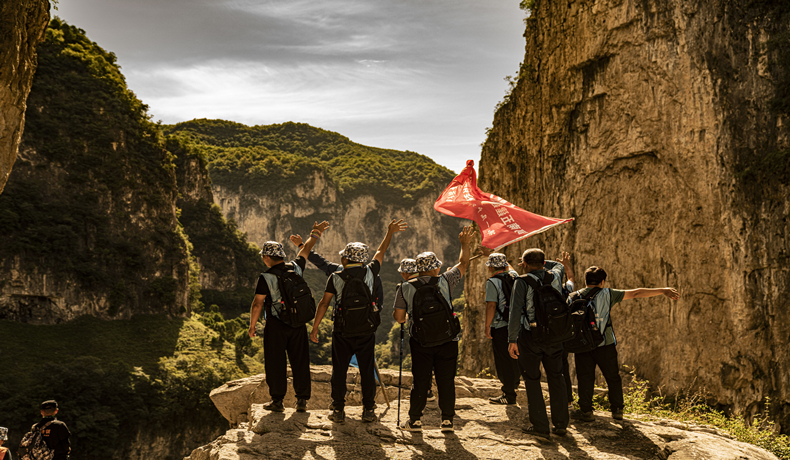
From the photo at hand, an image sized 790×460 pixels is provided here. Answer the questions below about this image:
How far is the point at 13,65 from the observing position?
9180mm

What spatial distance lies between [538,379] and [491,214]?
139 inches

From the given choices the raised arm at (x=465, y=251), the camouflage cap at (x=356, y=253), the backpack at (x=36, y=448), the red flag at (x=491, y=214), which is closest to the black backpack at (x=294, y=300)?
the camouflage cap at (x=356, y=253)

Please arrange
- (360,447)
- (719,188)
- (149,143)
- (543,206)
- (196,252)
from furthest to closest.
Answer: (196,252) → (149,143) → (543,206) → (719,188) → (360,447)

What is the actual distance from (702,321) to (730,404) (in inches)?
65.1

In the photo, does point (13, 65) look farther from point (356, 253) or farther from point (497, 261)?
point (497, 261)

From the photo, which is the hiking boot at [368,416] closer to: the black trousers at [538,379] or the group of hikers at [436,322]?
the group of hikers at [436,322]

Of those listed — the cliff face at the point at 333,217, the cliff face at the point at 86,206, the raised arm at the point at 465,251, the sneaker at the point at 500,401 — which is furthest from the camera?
the cliff face at the point at 333,217

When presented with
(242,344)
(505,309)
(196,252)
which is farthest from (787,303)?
(196,252)

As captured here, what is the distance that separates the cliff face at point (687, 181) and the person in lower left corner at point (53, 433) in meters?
10.8

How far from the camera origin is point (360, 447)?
4.67 metres

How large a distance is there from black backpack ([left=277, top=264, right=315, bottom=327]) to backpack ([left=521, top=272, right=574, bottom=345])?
2.23 meters

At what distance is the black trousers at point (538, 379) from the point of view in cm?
482

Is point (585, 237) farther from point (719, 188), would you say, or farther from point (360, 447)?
point (360, 447)

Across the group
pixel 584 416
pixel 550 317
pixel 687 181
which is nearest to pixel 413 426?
pixel 550 317
